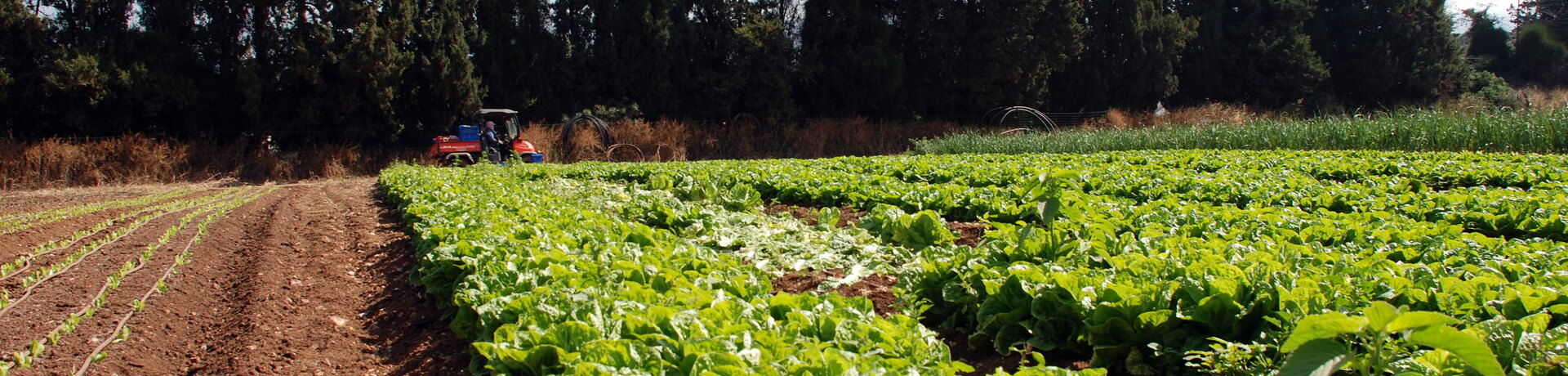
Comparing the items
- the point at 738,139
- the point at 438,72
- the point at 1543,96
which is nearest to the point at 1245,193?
the point at 438,72

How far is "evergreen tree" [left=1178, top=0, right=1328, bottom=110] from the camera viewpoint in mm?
33500

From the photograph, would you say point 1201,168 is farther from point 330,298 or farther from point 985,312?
point 330,298

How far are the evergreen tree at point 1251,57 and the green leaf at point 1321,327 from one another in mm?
35597

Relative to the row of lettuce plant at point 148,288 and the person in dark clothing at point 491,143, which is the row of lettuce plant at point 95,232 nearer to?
the row of lettuce plant at point 148,288

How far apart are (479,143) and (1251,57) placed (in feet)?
96.0

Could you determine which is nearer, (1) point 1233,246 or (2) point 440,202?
(1) point 1233,246

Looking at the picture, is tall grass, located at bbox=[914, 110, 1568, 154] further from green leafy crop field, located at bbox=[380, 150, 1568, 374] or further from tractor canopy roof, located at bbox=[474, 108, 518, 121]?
tractor canopy roof, located at bbox=[474, 108, 518, 121]

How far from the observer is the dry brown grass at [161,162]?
1627 cm

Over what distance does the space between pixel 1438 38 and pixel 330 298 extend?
4401 centimetres

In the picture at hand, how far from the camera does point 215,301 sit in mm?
4969

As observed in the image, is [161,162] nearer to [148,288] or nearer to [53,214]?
[53,214]

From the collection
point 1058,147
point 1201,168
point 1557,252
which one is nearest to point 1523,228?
point 1557,252

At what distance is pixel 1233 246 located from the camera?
12.4 ft

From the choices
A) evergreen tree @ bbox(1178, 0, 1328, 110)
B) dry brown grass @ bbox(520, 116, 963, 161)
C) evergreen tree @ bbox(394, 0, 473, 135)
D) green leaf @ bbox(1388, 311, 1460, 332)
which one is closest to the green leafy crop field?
green leaf @ bbox(1388, 311, 1460, 332)
